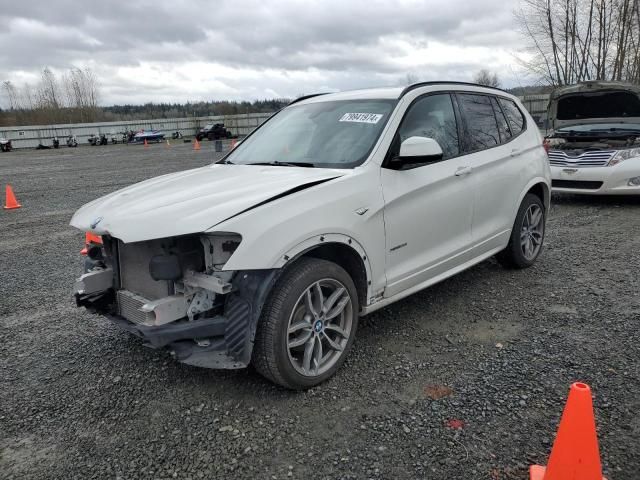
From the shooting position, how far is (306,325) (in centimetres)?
313

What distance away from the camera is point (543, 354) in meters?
3.59

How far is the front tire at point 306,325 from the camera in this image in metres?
2.94

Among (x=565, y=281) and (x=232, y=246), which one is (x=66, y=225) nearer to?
(x=232, y=246)

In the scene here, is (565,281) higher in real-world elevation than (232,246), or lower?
lower

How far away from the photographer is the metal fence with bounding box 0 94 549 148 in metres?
46.5

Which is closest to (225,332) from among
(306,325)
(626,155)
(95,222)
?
(306,325)

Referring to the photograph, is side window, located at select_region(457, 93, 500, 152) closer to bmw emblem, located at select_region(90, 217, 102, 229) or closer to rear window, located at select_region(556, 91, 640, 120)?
bmw emblem, located at select_region(90, 217, 102, 229)

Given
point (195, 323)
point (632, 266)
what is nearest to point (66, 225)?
point (195, 323)

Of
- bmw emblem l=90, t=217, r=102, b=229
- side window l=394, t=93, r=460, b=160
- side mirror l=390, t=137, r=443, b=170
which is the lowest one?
bmw emblem l=90, t=217, r=102, b=229

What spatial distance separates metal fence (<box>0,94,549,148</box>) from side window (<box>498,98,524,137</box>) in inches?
1538

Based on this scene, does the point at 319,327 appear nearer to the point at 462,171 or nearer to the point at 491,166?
the point at 462,171

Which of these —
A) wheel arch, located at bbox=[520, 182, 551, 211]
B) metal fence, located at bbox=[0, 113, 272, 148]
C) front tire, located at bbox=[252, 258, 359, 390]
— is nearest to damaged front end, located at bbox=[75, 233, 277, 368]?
front tire, located at bbox=[252, 258, 359, 390]

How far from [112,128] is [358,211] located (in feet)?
180

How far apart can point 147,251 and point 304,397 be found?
136 cm
